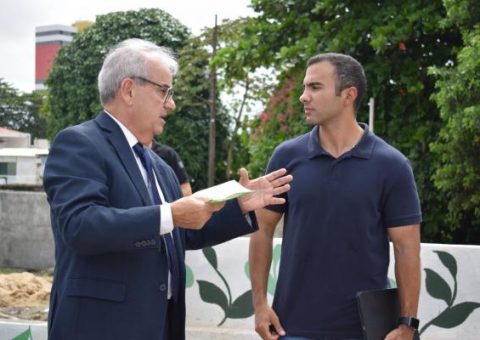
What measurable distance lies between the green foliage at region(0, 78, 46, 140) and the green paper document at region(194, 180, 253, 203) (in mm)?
69596

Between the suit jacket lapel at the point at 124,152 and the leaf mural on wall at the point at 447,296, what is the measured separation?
2845 mm

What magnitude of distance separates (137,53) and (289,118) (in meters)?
9.16

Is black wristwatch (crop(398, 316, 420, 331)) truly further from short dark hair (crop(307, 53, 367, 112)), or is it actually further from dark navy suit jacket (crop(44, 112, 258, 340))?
Result: dark navy suit jacket (crop(44, 112, 258, 340))

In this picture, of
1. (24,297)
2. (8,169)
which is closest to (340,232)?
(24,297)

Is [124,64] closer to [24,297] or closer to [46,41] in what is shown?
[24,297]

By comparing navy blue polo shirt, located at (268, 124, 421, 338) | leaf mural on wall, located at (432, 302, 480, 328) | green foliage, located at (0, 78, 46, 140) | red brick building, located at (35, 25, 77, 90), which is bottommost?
leaf mural on wall, located at (432, 302, 480, 328)

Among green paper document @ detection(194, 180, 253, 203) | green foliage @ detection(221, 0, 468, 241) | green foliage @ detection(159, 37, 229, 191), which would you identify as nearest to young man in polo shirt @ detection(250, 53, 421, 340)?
green paper document @ detection(194, 180, 253, 203)

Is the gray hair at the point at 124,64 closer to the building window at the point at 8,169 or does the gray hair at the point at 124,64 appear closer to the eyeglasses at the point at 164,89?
the eyeglasses at the point at 164,89

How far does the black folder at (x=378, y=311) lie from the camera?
3.21 metres

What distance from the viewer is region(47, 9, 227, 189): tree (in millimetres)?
24062

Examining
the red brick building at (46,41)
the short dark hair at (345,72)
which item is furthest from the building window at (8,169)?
the red brick building at (46,41)

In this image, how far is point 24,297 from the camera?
7.75 meters

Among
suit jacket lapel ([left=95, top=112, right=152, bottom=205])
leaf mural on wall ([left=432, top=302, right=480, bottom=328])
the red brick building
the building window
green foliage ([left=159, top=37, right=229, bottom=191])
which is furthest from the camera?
the red brick building

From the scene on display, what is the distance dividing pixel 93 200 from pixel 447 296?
10.5 feet
